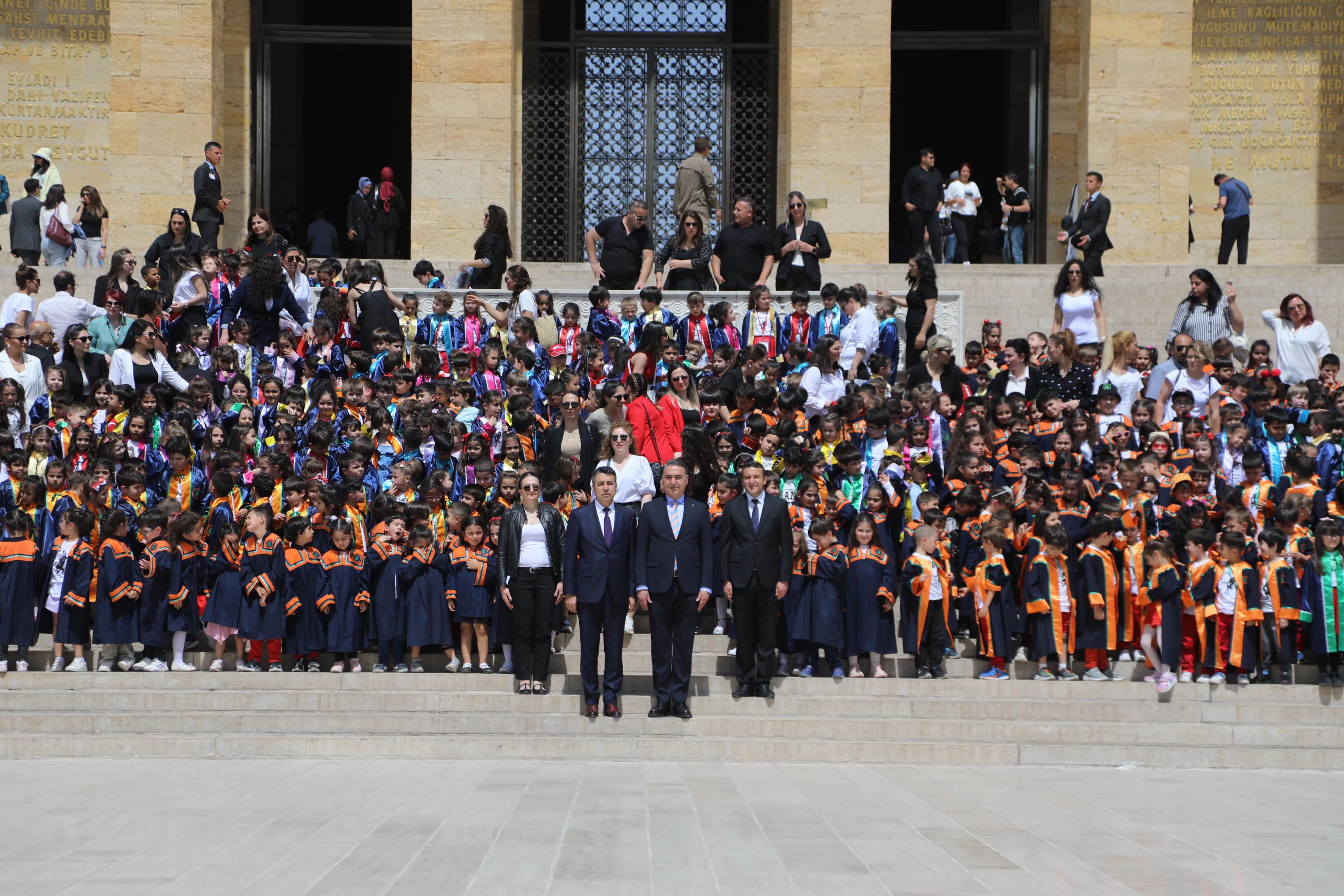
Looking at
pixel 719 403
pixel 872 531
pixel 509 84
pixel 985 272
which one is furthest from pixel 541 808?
pixel 509 84

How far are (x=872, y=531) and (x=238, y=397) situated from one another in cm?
586

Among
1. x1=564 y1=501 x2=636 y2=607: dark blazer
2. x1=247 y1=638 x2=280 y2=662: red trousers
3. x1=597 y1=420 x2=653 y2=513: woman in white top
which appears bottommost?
x1=247 y1=638 x2=280 y2=662: red trousers

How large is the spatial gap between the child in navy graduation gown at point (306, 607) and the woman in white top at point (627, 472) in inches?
88.3

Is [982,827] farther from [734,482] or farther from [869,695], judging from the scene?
[734,482]

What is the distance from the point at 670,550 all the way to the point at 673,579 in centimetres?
20

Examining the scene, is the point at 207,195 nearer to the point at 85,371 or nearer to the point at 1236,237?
the point at 85,371

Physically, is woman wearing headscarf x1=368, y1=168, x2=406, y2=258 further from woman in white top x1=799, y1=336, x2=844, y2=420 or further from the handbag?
woman in white top x1=799, y1=336, x2=844, y2=420

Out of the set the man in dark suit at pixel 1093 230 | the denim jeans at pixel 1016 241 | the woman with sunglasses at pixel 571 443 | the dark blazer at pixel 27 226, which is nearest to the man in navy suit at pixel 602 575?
the woman with sunglasses at pixel 571 443

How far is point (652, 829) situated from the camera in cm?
793

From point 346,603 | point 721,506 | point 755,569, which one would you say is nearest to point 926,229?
point 721,506

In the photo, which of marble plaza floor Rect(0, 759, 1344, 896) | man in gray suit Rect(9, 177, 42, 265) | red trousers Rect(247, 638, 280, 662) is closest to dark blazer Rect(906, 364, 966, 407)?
marble plaza floor Rect(0, 759, 1344, 896)

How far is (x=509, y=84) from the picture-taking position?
20.5 meters

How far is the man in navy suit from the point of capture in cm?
1066

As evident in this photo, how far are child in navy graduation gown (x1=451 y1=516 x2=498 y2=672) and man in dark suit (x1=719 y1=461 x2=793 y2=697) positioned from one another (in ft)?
5.65
